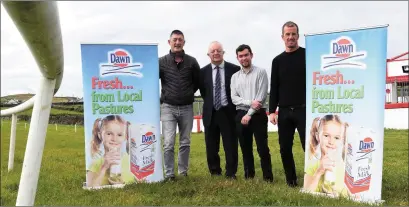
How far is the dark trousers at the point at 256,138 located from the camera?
4.95 meters

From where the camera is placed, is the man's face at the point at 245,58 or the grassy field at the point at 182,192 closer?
the grassy field at the point at 182,192

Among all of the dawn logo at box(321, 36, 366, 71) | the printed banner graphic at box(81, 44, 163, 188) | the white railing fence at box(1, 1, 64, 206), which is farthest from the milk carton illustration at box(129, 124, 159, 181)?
the white railing fence at box(1, 1, 64, 206)

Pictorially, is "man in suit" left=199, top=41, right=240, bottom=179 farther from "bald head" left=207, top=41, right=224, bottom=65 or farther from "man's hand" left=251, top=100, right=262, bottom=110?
"man's hand" left=251, top=100, right=262, bottom=110

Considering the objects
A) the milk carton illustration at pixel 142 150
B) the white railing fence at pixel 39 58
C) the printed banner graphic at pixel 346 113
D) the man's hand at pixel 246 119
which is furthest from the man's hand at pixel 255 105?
the white railing fence at pixel 39 58

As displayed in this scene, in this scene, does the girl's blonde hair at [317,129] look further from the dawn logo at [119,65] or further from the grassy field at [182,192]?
the dawn logo at [119,65]

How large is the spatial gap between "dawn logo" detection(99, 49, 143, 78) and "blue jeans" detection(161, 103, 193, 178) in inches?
23.2

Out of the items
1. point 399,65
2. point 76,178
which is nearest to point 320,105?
point 76,178

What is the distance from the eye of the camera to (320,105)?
4.35 metres

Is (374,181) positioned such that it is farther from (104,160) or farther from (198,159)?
(198,159)

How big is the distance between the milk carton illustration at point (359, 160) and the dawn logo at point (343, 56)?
0.64 m

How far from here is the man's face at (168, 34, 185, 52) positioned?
16.7ft

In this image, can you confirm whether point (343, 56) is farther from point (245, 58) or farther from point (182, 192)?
point (182, 192)

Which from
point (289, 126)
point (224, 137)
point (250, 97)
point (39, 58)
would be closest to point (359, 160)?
point (289, 126)

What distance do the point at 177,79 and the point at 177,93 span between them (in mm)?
169
